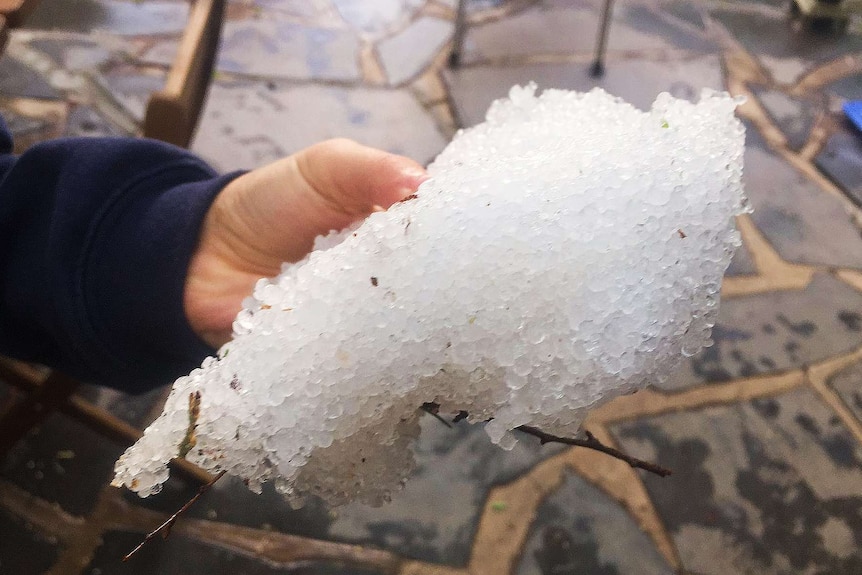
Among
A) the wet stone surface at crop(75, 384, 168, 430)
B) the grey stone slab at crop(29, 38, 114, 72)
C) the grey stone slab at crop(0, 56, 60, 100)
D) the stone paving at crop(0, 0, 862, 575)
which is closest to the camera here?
the stone paving at crop(0, 0, 862, 575)

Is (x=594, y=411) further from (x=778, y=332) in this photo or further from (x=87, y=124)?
(x=87, y=124)

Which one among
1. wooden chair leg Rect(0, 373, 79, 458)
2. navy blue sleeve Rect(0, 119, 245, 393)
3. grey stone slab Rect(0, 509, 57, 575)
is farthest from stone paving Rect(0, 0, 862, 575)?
navy blue sleeve Rect(0, 119, 245, 393)

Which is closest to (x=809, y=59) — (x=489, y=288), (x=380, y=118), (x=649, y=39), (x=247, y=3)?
(x=649, y=39)

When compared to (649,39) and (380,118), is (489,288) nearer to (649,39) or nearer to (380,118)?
(380,118)

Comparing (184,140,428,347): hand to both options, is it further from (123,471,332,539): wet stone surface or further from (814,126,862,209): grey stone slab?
(814,126,862,209): grey stone slab

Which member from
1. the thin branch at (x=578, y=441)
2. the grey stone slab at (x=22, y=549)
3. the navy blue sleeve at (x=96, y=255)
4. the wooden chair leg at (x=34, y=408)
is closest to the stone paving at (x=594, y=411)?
the grey stone slab at (x=22, y=549)

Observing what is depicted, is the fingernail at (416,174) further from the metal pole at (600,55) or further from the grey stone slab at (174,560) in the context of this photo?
the metal pole at (600,55)

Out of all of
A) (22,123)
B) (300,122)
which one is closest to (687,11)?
(300,122)
